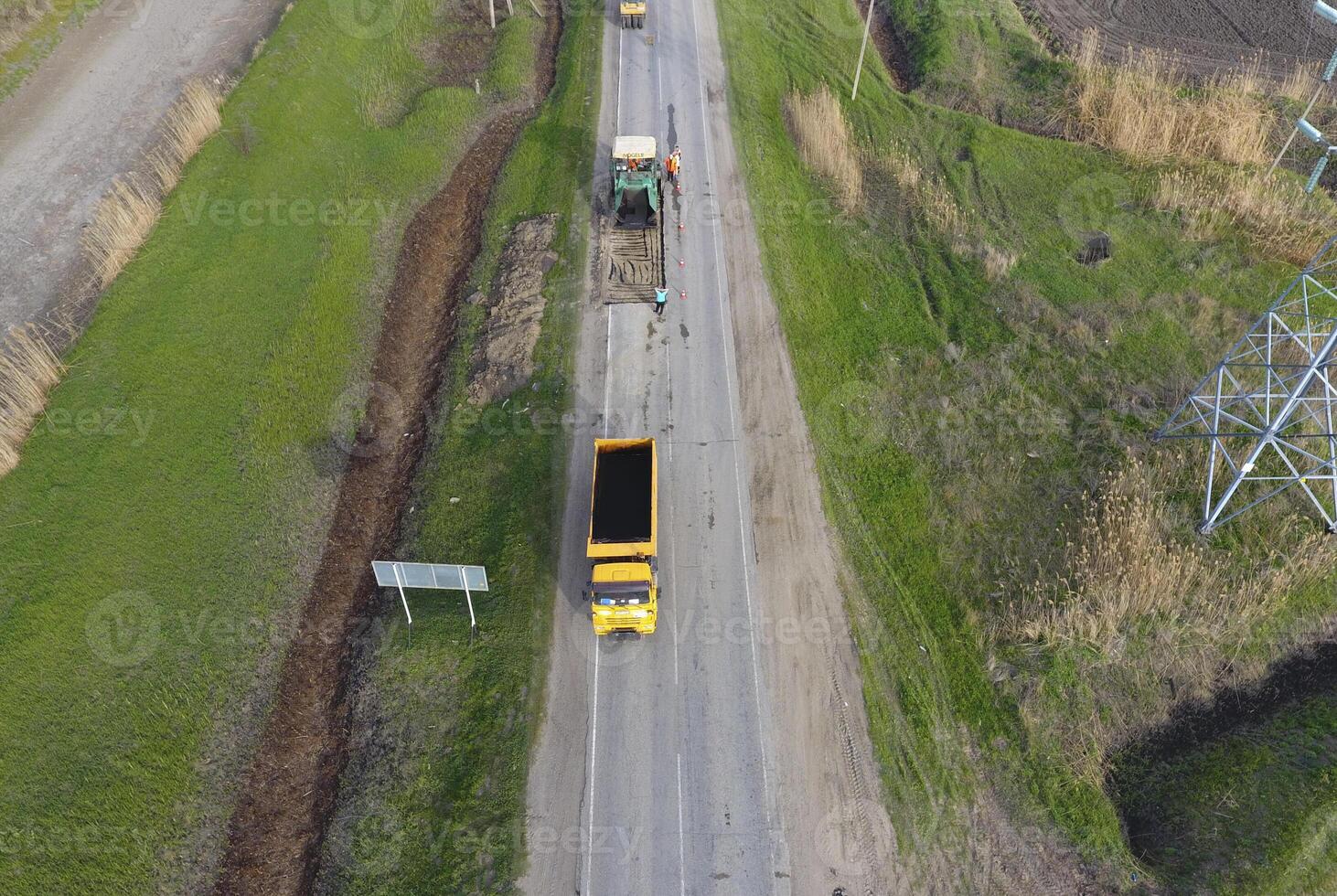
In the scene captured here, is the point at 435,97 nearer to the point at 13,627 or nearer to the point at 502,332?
the point at 502,332

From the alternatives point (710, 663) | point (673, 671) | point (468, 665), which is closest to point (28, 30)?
point (468, 665)

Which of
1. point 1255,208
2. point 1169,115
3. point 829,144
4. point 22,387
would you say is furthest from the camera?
point 829,144

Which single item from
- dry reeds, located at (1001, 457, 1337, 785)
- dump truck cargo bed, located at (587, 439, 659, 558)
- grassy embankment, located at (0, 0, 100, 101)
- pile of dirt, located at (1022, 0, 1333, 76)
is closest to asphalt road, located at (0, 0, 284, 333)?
grassy embankment, located at (0, 0, 100, 101)

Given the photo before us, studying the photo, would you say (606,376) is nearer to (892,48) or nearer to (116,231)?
(116,231)

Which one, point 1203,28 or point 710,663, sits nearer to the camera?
point 710,663

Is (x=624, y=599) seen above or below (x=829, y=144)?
below

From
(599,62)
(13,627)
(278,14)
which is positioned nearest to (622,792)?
(13,627)
